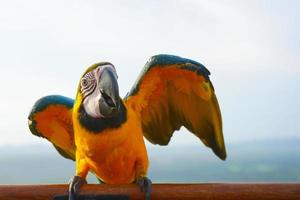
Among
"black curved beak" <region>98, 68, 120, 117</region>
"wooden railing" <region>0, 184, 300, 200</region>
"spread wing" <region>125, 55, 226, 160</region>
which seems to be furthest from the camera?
"spread wing" <region>125, 55, 226, 160</region>

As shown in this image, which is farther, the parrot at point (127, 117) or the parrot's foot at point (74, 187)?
the parrot at point (127, 117)

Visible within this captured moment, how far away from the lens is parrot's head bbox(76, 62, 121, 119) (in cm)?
125

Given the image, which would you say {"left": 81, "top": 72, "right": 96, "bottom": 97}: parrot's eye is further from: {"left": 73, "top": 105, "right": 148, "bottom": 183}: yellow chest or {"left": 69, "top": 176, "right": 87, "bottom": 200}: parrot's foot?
{"left": 69, "top": 176, "right": 87, "bottom": 200}: parrot's foot

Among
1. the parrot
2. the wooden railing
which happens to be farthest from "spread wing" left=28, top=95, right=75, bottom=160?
the wooden railing

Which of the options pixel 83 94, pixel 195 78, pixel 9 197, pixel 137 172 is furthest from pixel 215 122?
pixel 9 197

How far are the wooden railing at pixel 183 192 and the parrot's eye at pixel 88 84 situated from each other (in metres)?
0.30

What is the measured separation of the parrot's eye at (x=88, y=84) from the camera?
1.30 m

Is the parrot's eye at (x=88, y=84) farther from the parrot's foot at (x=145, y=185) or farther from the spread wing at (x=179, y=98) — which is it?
the parrot's foot at (x=145, y=185)

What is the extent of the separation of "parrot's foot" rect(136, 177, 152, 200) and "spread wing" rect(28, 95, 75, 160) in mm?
347

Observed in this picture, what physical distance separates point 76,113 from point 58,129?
0.22 meters

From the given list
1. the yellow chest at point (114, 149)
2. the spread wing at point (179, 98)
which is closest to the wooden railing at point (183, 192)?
the yellow chest at point (114, 149)

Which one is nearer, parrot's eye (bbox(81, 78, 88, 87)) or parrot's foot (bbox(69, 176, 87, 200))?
parrot's foot (bbox(69, 176, 87, 200))

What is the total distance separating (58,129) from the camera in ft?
4.99

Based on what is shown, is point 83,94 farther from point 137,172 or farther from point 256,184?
point 256,184
